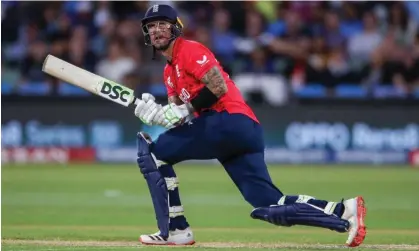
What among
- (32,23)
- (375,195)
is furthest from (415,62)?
(32,23)

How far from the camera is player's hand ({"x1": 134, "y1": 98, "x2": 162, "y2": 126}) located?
7.00 meters

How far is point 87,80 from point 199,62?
36.3 inches

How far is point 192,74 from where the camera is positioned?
7.00 m

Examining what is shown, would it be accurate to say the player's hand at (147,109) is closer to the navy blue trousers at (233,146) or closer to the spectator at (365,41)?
the navy blue trousers at (233,146)

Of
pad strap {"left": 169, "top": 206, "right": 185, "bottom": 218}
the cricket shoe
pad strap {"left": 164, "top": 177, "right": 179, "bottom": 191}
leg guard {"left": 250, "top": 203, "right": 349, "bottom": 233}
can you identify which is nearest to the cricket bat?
pad strap {"left": 164, "top": 177, "right": 179, "bottom": 191}

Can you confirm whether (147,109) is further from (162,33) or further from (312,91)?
(312,91)

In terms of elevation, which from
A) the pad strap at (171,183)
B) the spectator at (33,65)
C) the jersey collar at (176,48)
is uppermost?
the spectator at (33,65)

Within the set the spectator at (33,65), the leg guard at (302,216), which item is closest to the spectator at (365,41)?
the spectator at (33,65)

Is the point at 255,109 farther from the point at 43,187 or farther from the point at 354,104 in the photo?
the point at 43,187

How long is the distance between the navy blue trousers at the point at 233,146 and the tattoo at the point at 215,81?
197mm

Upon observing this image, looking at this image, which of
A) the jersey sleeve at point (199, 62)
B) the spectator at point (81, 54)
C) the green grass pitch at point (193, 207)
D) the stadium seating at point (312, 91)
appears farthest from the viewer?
the spectator at point (81, 54)

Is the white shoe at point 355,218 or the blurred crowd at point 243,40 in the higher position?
the blurred crowd at point 243,40

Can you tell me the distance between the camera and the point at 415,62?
16.9m

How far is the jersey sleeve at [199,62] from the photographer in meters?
6.90
